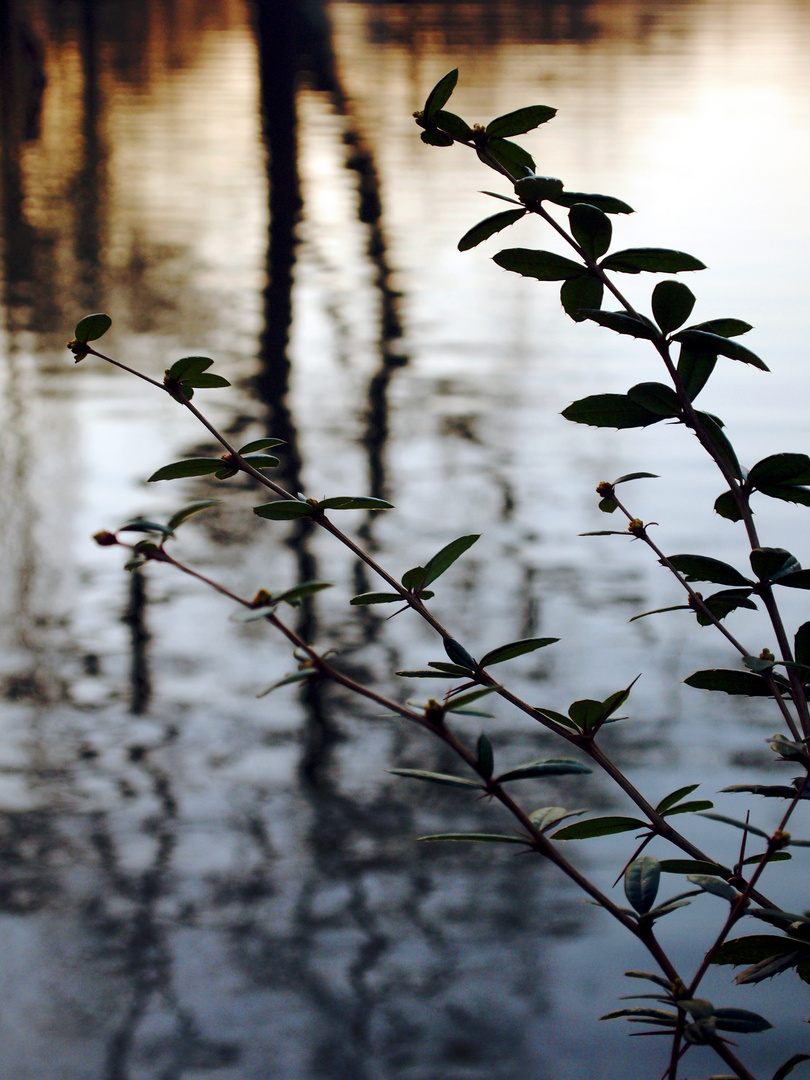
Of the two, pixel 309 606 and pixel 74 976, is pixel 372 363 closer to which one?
pixel 309 606

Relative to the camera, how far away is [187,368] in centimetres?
81

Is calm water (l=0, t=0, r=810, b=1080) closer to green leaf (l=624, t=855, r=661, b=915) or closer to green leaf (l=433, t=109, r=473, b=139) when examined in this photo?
green leaf (l=624, t=855, r=661, b=915)

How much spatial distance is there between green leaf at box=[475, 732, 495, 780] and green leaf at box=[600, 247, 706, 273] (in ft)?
1.11

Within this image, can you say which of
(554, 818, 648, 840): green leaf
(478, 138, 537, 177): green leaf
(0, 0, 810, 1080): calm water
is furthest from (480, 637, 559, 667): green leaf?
(0, 0, 810, 1080): calm water

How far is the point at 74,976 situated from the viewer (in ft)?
5.29

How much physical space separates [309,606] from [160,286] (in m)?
3.33

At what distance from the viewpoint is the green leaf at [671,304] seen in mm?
749

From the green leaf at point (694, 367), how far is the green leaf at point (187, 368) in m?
0.34

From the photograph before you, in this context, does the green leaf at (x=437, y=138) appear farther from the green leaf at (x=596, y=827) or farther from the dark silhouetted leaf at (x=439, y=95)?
the green leaf at (x=596, y=827)

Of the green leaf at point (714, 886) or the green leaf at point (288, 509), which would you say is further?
the green leaf at point (288, 509)

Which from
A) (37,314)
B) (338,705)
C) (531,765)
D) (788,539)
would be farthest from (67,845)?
(37,314)

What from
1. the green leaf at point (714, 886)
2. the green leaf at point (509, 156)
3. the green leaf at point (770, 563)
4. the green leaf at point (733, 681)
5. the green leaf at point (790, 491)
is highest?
the green leaf at point (509, 156)

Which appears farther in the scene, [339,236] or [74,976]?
[339,236]

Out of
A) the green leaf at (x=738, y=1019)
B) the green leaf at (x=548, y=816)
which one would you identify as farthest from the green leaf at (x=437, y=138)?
the green leaf at (x=738, y=1019)
